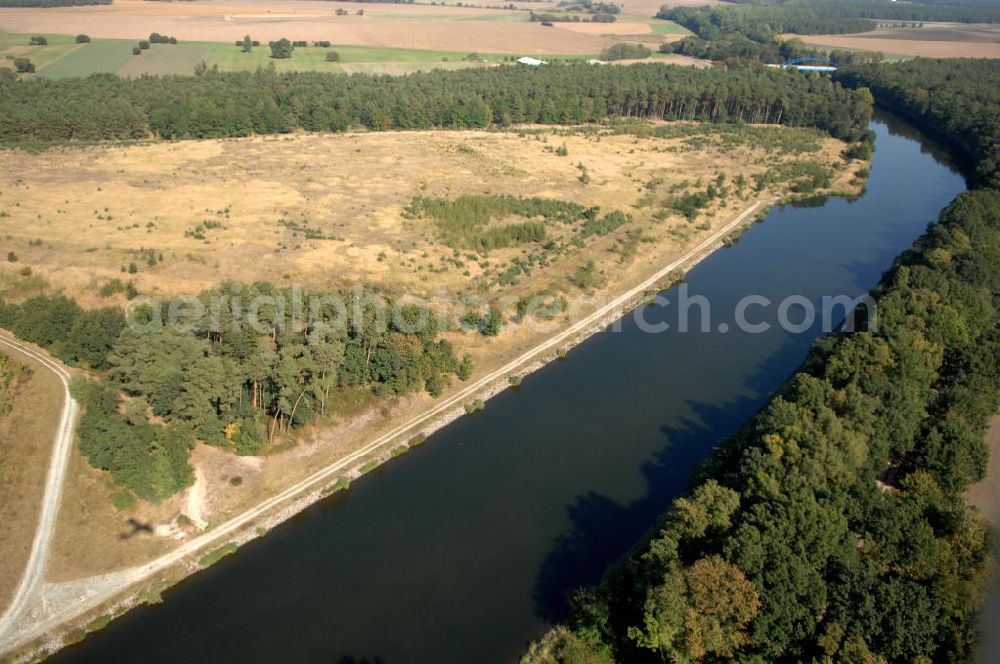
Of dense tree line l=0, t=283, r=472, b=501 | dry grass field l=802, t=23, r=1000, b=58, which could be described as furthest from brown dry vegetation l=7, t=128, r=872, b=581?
dry grass field l=802, t=23, r=1000, b=58

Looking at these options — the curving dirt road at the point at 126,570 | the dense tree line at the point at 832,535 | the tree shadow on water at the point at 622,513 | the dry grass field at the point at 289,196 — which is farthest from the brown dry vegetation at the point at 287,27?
the dense tree line at the point at 832,535

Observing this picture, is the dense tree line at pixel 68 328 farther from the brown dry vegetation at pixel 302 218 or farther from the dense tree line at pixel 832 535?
the dense tree line at pixel 832 535

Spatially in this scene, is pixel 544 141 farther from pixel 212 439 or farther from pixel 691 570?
pixel 691 570

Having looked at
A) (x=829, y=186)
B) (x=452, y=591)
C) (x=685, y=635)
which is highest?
(x=829, y=186)

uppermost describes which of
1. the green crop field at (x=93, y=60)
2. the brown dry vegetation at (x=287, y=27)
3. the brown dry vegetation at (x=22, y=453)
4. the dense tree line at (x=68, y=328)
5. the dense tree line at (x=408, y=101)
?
the brown dry vegetation at (x=287, y=27)

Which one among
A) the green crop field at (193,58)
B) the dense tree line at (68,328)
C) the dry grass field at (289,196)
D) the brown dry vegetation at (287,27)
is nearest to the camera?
the dense tree line at (68,328)

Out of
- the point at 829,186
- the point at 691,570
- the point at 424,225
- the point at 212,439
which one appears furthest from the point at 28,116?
the point at 829,186

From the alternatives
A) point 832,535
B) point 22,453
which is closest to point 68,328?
point 22,453
